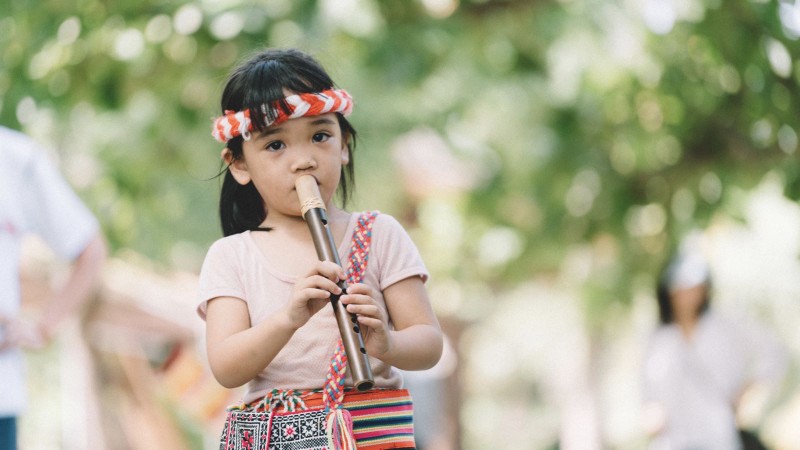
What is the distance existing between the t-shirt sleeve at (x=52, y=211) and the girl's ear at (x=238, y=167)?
1236mm

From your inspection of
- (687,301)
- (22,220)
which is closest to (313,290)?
(22,220)

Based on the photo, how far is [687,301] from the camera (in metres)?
6.66

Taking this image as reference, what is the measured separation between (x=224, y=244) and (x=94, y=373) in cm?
898

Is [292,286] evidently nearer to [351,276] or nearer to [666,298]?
[351,276]

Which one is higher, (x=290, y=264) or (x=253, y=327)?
(x=290, y=264)

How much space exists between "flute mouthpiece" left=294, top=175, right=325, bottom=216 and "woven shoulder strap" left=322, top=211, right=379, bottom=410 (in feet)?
0.42

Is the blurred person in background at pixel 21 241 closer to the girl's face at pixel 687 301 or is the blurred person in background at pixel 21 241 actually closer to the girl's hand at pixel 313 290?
the girl's hand at pixel 313 290

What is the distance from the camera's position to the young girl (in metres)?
2.13

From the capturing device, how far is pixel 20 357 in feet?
10.5

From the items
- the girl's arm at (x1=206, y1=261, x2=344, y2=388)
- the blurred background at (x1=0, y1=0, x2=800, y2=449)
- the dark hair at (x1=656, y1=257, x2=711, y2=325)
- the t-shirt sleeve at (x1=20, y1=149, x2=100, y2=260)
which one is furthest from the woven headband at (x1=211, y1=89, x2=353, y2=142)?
the dark hair at (x1=656, y1=257, x2=711, y2=325)

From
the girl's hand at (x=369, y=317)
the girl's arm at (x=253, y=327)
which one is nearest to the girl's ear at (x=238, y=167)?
the girl's arm at (x=253, y=327)

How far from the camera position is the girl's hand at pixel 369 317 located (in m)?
2.00

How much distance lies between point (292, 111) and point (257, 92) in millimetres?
81

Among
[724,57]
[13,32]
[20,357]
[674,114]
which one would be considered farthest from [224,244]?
[674,114]
